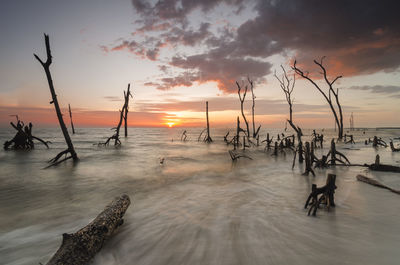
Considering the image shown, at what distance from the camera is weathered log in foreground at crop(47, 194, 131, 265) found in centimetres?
261

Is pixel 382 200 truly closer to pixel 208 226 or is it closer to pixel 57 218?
pixel 208 226

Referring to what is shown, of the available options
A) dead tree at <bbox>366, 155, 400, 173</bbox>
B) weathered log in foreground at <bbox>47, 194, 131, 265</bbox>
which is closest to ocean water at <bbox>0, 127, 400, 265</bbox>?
weathered log in foreground at <bbox>47, 194, 131, 265</bbox>

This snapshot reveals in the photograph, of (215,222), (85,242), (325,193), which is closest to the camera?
(85,242)

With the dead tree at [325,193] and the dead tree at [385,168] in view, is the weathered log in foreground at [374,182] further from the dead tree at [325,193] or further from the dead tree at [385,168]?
the dead tree at [325,193]

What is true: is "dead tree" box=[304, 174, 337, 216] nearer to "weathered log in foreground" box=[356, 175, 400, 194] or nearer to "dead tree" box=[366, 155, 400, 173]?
"weathered log in foreground" box=[356, 175, 400, 194]

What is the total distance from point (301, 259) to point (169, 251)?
204cm

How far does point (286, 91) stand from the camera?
93.0 ft

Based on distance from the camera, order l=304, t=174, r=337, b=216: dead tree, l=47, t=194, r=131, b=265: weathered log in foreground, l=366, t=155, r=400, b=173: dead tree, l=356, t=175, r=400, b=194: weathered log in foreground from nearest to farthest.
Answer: l=47, t=194, r=131, b=265: weathered log in foreground < l=304, t=174, r=337, b=216: dead tree < l=356, t=175, r=400, b=194: weathered log in foreground < l=366, t=155, r=400, b=173: dead tree

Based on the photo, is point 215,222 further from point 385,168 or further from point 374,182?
point 385,168

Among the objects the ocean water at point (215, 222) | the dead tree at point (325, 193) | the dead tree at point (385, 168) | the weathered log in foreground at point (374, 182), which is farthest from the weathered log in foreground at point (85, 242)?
the dead tree at point (385, 168)

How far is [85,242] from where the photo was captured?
Answer: 2885 millimetres

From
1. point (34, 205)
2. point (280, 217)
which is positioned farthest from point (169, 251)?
point (34, 205)

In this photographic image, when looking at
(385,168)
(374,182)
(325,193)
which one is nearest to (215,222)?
(325,193)

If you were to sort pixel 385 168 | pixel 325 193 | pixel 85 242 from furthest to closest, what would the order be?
1. pixel 385 168
2. pixel 325 193
3. pixel 85 242
